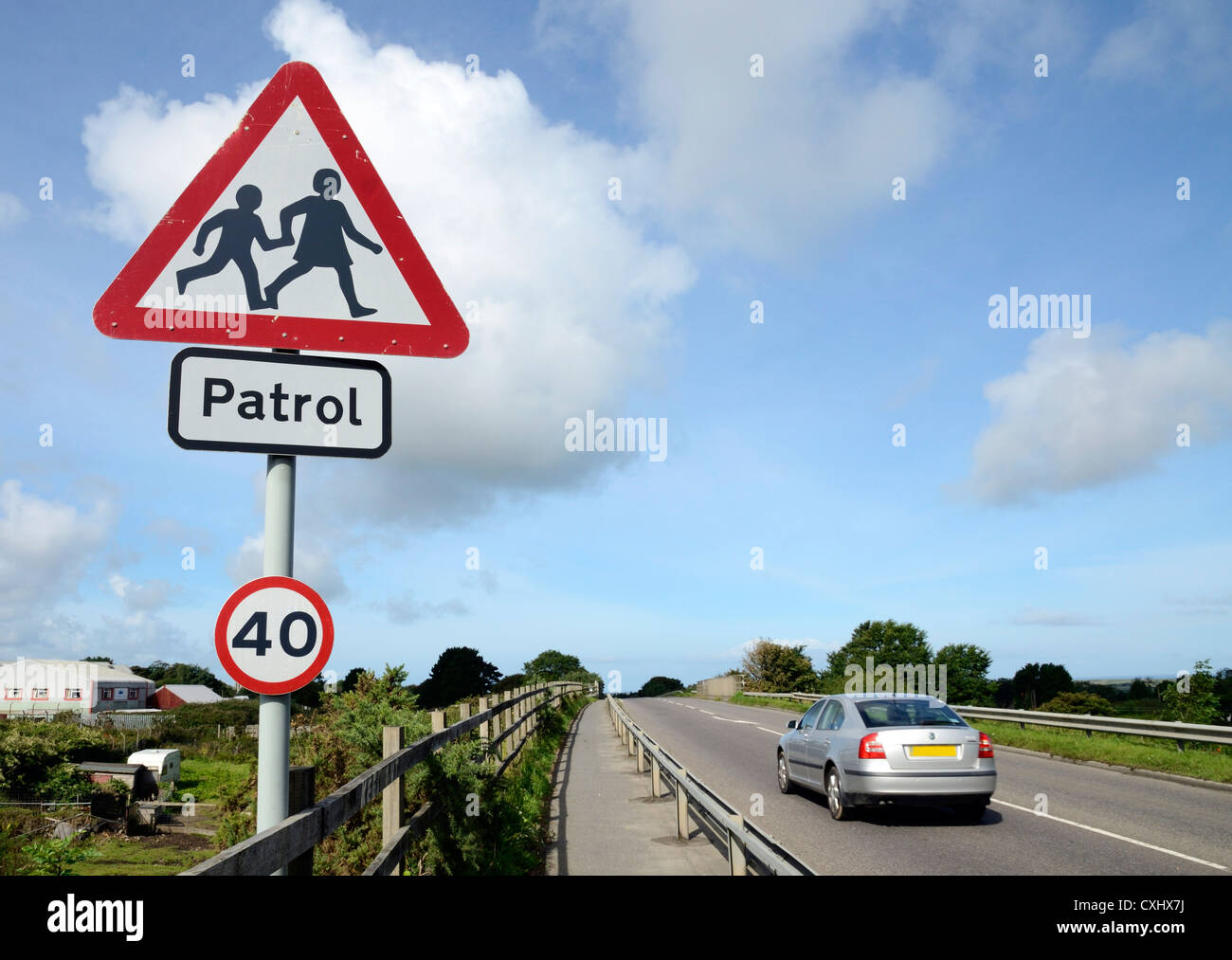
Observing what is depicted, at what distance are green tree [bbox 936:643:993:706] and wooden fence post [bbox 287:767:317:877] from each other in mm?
66459

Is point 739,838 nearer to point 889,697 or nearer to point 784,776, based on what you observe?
point 889,697

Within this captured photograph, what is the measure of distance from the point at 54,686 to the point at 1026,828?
316 feet

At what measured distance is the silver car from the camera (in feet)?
34.2

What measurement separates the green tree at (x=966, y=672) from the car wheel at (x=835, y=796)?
186 ft

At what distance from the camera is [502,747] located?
11.7 meters

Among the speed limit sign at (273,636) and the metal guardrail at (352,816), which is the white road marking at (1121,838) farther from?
the speed limit sign at (273,636)

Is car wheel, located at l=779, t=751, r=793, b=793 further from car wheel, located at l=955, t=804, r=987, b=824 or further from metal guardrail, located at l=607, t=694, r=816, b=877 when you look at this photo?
car wheel, located at l=955, t=804, r=987, b=824

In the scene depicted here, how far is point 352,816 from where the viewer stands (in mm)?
3428

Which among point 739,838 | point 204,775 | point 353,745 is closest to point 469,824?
point 353,745

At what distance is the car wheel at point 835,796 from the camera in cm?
1098

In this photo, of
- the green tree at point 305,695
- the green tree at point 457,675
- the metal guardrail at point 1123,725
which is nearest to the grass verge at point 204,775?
the green tree at point 457,675

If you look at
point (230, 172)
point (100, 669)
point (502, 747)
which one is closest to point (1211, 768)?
point (502, 747)

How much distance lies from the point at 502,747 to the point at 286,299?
9923mm
